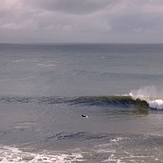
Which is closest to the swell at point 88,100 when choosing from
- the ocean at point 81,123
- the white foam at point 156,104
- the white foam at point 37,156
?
the ocean at point 81,123

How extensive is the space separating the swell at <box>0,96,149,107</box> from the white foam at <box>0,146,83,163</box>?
657 inches

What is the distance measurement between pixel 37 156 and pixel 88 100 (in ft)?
63.7

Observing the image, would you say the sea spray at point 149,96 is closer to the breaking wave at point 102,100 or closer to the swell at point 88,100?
the breaking wave at point 102,100

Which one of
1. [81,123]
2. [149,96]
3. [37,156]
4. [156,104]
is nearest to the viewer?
[37,156]

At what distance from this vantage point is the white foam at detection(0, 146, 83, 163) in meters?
20.5

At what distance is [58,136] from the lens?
2572 cm

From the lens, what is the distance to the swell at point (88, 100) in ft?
126

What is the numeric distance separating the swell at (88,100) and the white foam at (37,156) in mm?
16688

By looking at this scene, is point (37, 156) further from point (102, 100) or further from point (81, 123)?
point (102, 100)

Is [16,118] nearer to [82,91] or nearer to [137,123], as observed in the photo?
[137,123]

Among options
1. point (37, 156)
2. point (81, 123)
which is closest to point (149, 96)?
point (81, 123)

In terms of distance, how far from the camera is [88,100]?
3994cm

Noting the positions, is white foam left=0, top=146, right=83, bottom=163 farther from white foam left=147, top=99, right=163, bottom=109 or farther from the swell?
white foam left=147, top=99, right=163, bottom=109

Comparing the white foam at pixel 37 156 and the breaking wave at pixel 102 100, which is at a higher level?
the breaking wave at pixel 102 100
